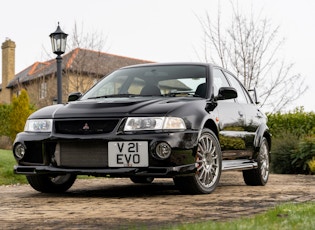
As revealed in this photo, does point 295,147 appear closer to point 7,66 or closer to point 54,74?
point 54,74

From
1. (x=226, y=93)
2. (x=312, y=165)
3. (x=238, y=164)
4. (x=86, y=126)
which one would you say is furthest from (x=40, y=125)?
(x=312, y=165)

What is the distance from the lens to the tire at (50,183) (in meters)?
7.08

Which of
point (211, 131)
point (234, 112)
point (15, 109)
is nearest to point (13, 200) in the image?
point (211, 131)

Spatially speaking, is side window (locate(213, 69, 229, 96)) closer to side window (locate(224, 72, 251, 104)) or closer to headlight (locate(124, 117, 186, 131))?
side window (locate(224, 72, 251, 104))

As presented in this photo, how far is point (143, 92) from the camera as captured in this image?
7.32 metres

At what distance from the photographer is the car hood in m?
6.30

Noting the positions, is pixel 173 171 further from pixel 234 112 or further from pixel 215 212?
pixel 234 112

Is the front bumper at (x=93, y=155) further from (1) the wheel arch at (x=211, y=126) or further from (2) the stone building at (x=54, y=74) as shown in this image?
(2) the stone building at (x=54, y=74)

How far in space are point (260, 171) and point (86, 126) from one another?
3.43m

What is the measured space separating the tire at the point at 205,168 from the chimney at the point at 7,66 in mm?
44286

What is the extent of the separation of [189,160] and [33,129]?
1840 millimetres

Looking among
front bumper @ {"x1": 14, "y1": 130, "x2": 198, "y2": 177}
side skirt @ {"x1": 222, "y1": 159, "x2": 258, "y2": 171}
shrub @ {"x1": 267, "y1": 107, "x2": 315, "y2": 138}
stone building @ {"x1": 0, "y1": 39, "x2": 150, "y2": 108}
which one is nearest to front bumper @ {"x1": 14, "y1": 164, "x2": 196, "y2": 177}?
front bumper @ {"x1": 14, "y1": 130, "x2": 198, "y2": 177}

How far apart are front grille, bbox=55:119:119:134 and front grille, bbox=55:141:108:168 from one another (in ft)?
0.44

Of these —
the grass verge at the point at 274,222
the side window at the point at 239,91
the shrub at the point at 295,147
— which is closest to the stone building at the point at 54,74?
the shrub at the point at 295,147
